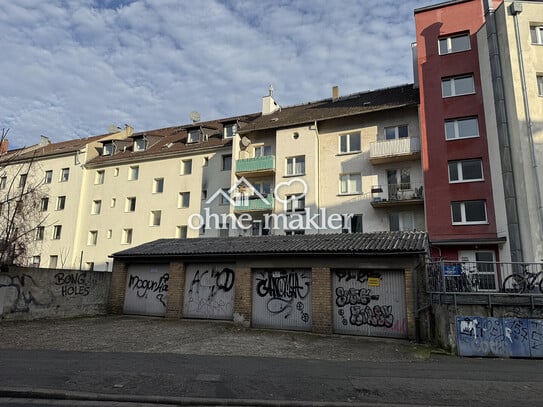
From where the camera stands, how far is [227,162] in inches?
1199

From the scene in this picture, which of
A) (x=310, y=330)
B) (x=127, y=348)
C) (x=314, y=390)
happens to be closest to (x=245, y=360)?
(x=314, y=390)

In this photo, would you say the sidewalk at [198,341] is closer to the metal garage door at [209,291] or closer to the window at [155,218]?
the metal garage door at [209,291]

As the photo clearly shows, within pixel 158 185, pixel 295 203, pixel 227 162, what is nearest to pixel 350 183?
pixel 295 203

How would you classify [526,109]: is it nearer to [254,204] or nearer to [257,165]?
[257,165]

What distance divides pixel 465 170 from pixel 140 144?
27.1 metres

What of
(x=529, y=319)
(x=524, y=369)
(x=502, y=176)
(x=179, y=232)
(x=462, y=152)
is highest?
(x=462, y=152)

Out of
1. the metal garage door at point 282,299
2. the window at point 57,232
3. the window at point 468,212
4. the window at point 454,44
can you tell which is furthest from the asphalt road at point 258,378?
the window at point 57,232

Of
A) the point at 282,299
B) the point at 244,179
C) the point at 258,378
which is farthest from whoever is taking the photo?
the point at 244,179

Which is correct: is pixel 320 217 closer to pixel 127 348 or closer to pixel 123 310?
pixel 123 310

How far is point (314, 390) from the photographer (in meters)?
6.48

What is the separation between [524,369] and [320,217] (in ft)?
57.2

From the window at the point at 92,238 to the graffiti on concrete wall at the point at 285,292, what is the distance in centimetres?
2337

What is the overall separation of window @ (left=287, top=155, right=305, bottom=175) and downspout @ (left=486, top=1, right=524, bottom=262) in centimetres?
1187

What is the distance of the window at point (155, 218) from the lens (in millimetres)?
31453
